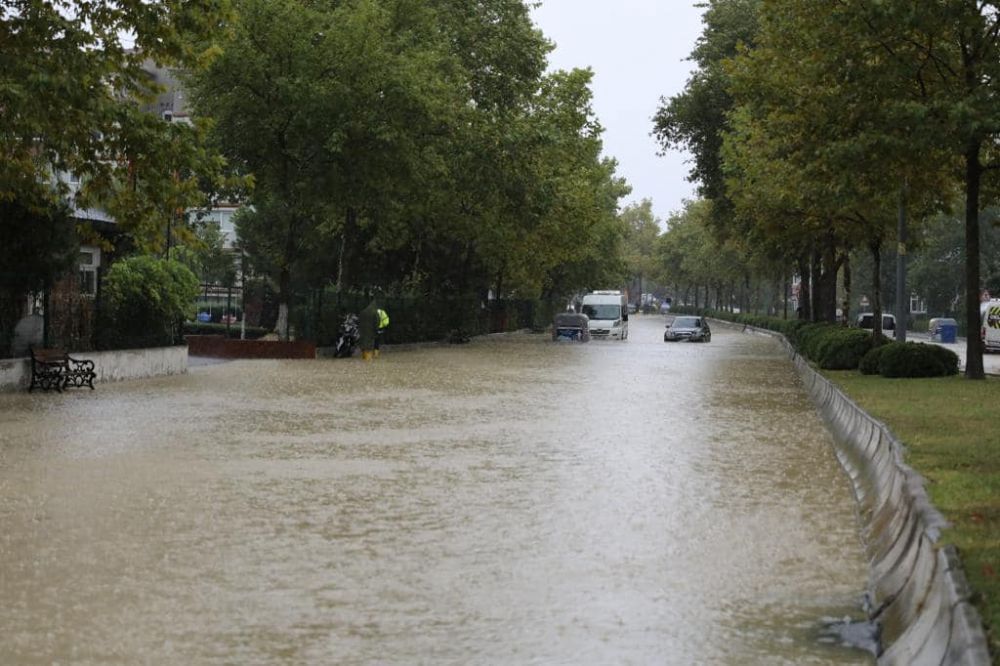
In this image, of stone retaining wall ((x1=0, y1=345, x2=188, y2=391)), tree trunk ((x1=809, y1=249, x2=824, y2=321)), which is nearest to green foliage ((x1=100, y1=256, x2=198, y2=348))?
stone retaining wall ((x1=0, y1=345, x2=188, y2=391))

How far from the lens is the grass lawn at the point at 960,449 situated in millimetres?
7199

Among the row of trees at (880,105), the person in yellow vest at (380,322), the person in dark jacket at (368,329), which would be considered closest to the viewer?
the row of trees at (880,105)

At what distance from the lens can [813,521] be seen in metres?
11.0

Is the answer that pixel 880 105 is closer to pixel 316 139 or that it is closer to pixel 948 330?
pixel 316 139

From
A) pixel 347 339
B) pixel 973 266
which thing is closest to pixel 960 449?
pixel 973 266

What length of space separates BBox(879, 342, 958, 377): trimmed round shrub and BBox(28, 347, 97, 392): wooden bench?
15148 mm

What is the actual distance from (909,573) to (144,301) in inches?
995

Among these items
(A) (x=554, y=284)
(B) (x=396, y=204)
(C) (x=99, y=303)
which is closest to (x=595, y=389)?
(C) (x=99, y=303)

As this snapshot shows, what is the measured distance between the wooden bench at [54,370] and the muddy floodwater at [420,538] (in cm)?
409

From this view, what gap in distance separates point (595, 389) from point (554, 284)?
212 feet

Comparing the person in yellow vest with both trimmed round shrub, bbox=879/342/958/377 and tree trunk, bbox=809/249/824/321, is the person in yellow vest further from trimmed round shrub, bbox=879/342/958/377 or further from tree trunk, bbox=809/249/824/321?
trimmed round shrub, bbox=879/342/958/377

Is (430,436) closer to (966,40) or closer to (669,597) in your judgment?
(669,597)

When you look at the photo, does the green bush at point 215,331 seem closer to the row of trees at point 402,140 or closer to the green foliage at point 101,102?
the row of trees at point 402,140

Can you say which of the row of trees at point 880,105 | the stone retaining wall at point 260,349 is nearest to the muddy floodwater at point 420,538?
the row of trees at point 880,105
